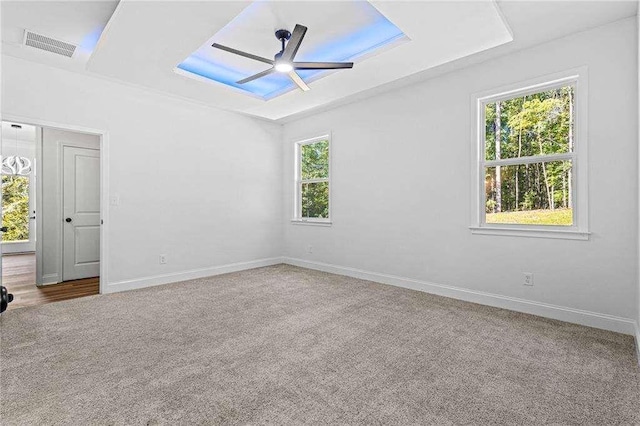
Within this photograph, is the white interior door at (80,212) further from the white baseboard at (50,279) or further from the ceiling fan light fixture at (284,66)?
the ceiling fan light fixture at (284,66)

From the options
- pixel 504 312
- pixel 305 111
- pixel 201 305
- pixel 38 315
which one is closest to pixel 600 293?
pixel 504 312

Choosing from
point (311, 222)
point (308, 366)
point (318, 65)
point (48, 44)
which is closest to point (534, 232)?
point (308, 366)

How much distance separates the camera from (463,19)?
270 cm

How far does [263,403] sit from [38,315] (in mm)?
2875

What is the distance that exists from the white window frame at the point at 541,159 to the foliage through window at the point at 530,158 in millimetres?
24

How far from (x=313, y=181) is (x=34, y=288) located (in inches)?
168

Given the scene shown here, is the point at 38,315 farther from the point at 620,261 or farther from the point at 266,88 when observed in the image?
the point at 620,261

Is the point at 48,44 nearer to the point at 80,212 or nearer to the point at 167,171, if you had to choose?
the point at 167,171

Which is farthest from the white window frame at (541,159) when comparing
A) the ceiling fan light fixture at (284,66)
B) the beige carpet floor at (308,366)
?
the ceiling fan light fixture at (284,66)

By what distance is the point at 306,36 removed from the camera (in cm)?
330

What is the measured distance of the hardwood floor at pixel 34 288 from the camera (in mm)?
3754

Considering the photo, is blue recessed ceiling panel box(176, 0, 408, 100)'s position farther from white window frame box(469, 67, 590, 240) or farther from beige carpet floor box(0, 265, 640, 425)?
beige carpet floor box(0, 265, 640, 425)

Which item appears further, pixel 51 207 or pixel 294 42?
pixel 51 207

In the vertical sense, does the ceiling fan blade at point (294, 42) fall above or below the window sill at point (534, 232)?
above
